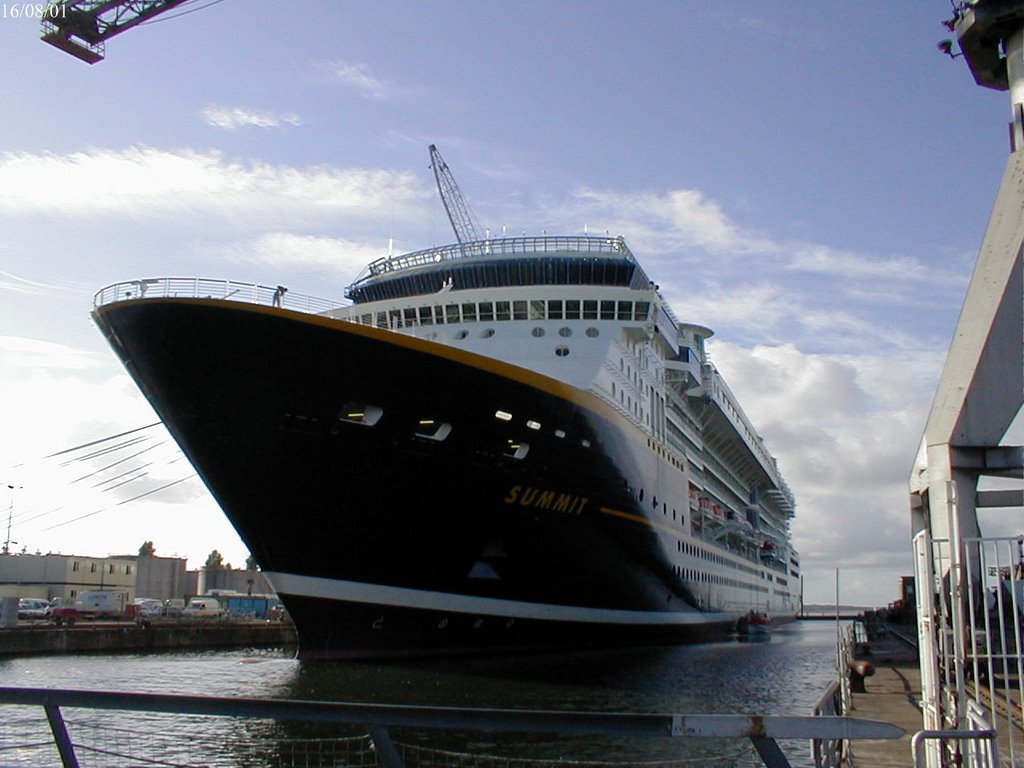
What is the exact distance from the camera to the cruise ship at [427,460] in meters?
17.4

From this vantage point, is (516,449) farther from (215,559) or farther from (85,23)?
(215,559)

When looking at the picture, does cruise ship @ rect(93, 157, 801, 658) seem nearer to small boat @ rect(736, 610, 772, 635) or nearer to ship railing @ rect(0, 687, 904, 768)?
ship railing @ rect(0, 687, 904, 768)

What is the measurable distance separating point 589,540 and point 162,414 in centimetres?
985

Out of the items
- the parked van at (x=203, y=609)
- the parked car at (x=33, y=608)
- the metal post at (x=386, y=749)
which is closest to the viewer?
the metal post at (x=386, y=749)

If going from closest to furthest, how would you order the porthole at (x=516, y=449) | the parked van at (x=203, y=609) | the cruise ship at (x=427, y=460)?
1. the cruise ship at (x=427, y=460)
2. the porthole at (x=516, y=449)
3. the parked van at (x=203, y=609)

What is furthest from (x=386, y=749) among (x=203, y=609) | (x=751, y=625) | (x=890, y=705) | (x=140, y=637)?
(x=203, y=609)

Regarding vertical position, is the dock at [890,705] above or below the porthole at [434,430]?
below

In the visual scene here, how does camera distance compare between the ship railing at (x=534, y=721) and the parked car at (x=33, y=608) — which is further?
the parked car at (x=33, y=608)

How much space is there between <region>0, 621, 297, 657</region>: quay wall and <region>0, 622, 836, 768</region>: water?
0.93 meters

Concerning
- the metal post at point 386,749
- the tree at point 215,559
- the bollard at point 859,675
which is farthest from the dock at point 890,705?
the tree at point 215,559

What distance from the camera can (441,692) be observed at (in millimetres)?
16703

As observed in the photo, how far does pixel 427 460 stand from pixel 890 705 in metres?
9.73

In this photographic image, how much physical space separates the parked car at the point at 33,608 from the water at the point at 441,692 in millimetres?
12541

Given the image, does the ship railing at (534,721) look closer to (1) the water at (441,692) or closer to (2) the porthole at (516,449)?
(1) the water at (441,692)
